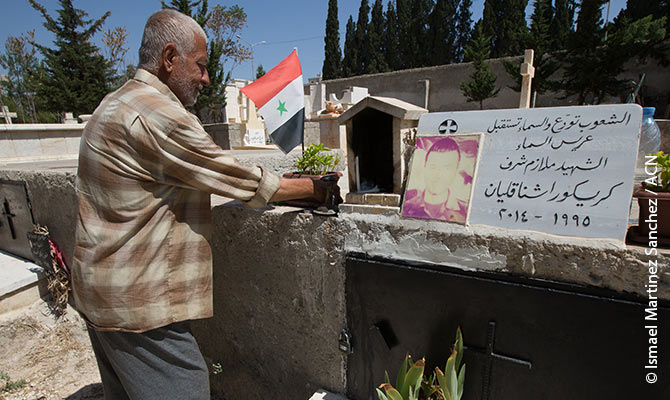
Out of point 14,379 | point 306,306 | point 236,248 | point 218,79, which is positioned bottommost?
point 14,379

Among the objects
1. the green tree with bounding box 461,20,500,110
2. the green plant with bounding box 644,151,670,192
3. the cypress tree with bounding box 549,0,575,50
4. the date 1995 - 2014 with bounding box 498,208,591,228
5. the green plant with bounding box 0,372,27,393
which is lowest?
the green plant with bounding box 0,372,27,393

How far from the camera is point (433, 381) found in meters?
1.56

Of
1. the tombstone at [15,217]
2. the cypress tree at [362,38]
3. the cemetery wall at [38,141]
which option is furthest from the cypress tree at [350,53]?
the tombstone at [15,217]

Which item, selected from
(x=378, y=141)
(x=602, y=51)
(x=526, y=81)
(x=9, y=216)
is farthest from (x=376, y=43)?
(x=378, y=141)

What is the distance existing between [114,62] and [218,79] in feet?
24.7

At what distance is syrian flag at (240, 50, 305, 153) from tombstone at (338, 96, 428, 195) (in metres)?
0.43

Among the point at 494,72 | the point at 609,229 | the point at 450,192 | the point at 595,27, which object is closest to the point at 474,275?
the point at 450,192

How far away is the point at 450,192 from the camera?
147 centimetres

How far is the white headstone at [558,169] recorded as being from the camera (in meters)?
1.21

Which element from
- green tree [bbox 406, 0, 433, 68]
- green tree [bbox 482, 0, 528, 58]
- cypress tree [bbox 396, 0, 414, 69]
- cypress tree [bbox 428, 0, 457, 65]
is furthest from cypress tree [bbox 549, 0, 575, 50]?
cypress tree [bbox 396, 0, 414, 69]

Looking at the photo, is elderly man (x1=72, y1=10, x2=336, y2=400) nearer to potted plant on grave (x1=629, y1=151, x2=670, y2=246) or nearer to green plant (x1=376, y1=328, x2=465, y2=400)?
green plant (x1=376, y1=328, x2=465, y2=400)

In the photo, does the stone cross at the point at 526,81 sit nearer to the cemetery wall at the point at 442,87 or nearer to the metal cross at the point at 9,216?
the metal cross at the point at 9,216

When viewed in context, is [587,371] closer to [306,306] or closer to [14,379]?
[306,306]

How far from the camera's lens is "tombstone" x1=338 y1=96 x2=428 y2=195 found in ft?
5.40
